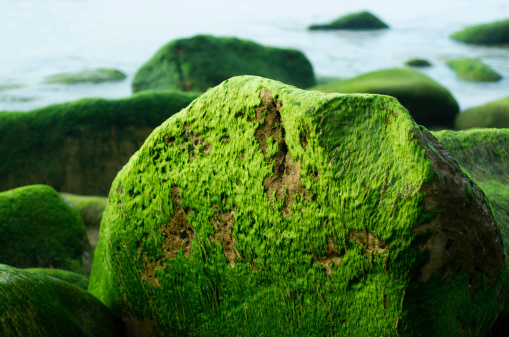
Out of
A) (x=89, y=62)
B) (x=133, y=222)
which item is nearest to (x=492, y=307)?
(x=133, y=222)

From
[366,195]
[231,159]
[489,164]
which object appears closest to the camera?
[366,195]

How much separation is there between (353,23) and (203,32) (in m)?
4.95

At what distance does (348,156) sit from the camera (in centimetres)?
193

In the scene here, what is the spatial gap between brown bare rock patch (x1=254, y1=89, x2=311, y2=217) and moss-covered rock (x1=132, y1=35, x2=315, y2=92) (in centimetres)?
569

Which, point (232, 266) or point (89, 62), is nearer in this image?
point (232, 266)

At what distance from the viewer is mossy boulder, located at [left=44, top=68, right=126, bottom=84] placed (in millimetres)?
10789

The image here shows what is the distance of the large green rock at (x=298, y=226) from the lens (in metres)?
1.82

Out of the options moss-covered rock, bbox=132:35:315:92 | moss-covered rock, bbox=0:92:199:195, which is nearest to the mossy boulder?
moss-covered rock, bbox=132:35:315:92

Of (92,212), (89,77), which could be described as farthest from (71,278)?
(89,77)

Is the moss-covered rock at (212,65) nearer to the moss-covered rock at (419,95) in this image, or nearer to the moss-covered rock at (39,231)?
the moss-covered rock at (419,95)

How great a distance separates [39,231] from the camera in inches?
141

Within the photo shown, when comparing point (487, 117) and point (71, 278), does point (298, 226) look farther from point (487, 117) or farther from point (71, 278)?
point (487, 117)

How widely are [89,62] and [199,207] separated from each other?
35.8 ft

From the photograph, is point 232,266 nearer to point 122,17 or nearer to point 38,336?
point 38,336
